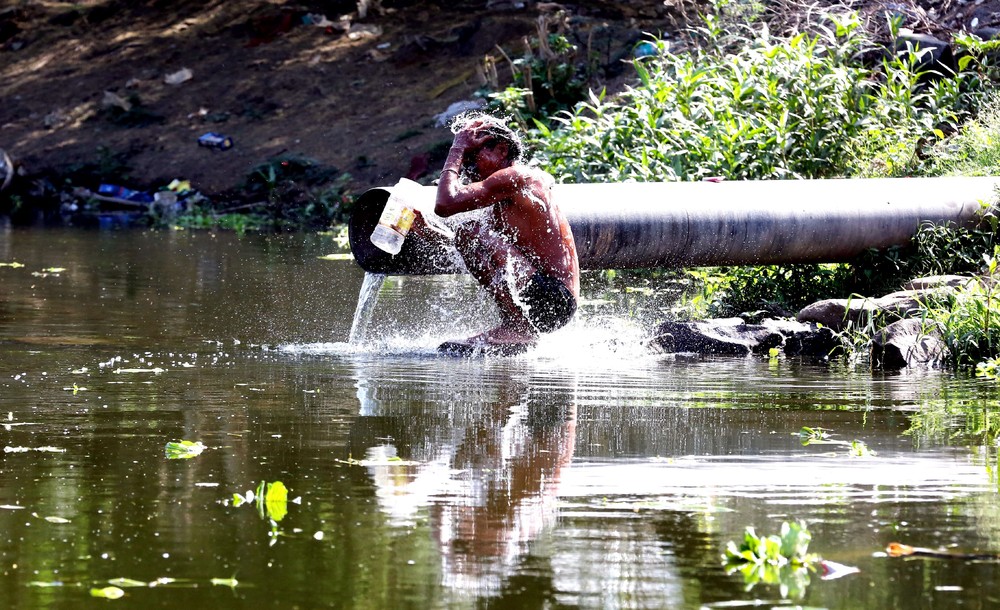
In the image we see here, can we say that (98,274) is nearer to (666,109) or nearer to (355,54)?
(666,109)

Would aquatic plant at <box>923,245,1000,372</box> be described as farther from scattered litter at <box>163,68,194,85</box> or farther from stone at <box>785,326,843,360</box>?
scattered litter at <box>163,68,194,85</box>

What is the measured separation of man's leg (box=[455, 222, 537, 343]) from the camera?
26.4 feet

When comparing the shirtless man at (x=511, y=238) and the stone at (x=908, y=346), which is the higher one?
the shirtless man at (x=511, y=238)

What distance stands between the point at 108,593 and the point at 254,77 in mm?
21520

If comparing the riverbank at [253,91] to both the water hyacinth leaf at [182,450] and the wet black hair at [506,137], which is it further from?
the water hyacinth leaf at [182,450]

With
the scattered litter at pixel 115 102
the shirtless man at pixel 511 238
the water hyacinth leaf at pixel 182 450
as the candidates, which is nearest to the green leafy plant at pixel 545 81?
the scattered litter at pixel 115 102

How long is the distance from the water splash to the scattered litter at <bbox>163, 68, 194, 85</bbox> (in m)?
17.2

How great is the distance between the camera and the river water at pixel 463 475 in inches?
144

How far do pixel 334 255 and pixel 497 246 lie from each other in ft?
22.1

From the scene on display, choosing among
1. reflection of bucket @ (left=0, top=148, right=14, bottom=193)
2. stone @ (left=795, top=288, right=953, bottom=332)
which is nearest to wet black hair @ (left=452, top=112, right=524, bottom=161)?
stone @ (left=795, top=288, right=953, bottom=332)

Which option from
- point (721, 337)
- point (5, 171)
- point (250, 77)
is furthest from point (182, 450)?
point (250, 77)

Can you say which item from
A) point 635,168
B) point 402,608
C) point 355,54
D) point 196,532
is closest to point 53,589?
point 196,532

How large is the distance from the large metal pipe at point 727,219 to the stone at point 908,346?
Result: 132 centimetres

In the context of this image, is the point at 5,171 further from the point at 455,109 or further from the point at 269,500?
the point at 269,500
